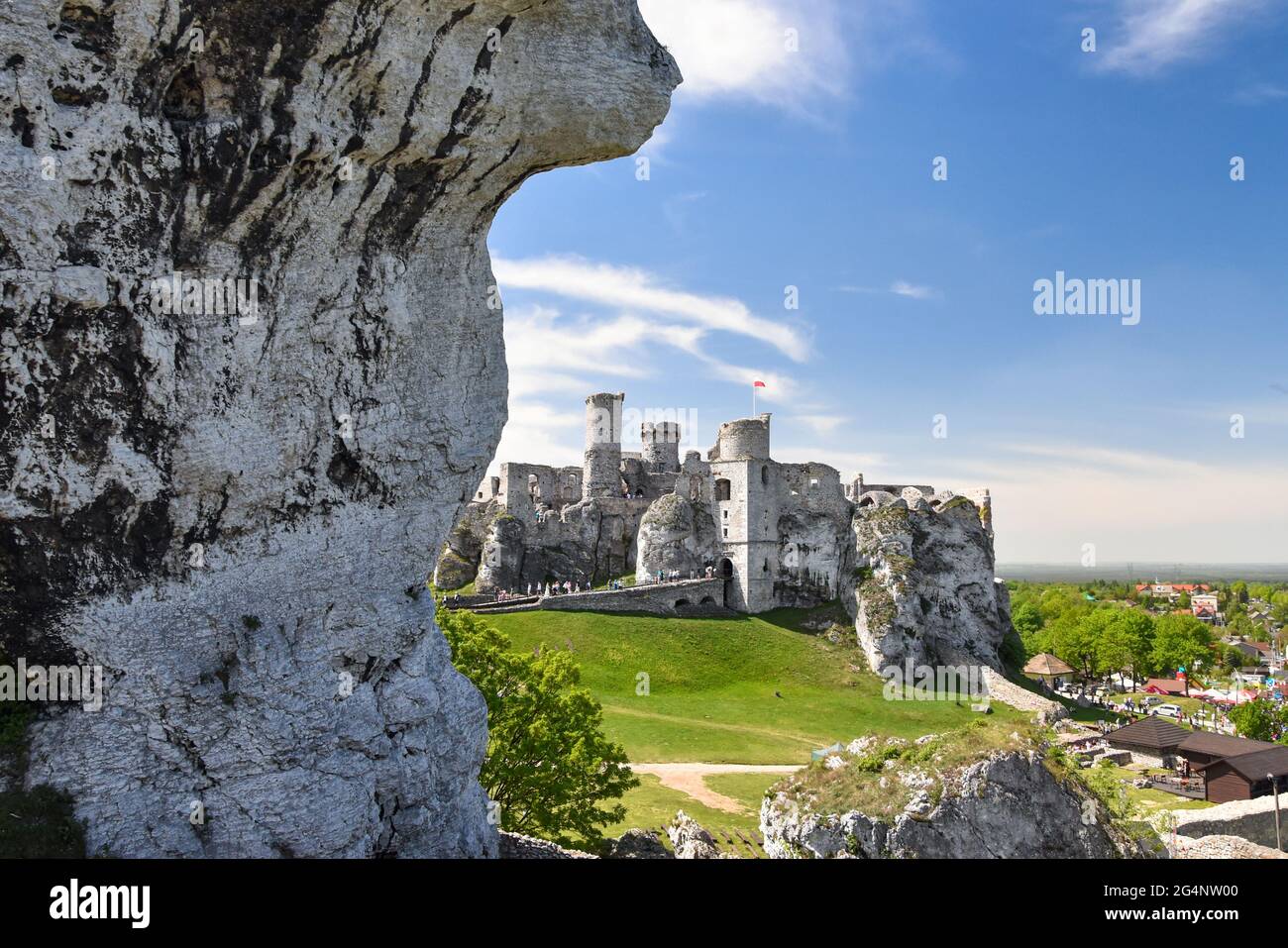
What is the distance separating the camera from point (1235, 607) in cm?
18750

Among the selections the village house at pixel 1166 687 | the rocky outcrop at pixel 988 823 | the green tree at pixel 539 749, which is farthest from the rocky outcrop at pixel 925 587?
the rocky outcrop at pixel 988 823

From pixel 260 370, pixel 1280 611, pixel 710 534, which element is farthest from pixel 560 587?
pixel 1280 611

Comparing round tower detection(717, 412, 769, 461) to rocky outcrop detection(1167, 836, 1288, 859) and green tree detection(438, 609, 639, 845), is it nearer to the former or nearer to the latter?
green tree detection(438, 609, 639, 845)

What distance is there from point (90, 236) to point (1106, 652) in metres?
81.9

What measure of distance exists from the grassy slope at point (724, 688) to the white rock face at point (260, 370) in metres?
23.5

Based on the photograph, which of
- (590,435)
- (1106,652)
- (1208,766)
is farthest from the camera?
(1106,652)

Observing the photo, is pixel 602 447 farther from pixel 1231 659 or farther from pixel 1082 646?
pixel 1231 659

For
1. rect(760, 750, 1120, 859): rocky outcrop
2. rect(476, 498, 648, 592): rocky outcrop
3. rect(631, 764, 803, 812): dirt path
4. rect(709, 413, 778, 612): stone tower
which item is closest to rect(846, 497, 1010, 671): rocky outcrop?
rect(709, 413, 778, 612): stone tower

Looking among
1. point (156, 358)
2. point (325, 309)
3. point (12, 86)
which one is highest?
point (12, 86)

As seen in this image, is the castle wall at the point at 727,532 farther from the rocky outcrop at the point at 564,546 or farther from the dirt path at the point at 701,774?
the dirt path at the point at 701,774
